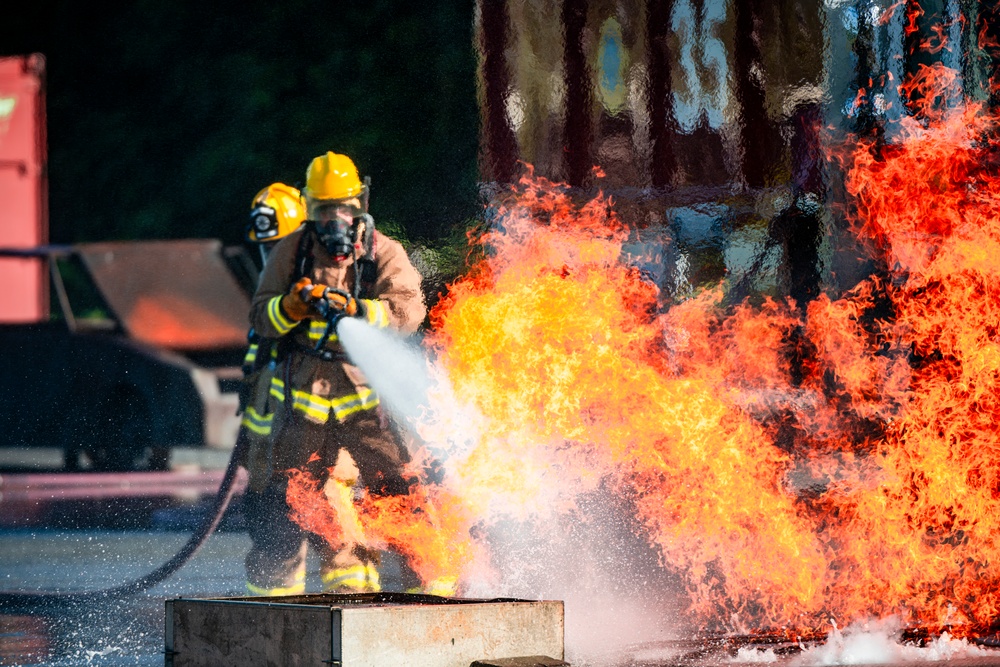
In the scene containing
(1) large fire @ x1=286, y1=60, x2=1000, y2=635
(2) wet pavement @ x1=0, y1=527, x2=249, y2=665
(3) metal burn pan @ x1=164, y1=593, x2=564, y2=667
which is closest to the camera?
(3) metal burn pan @ x1=164, y1=593, x2=564, y2=667

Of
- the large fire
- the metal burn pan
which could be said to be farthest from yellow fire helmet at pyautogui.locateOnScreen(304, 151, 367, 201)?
the metal burn pan

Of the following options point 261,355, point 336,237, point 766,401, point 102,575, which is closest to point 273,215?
point 336,237

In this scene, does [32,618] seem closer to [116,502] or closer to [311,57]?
[116,502]

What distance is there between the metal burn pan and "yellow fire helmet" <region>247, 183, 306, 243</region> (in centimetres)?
300

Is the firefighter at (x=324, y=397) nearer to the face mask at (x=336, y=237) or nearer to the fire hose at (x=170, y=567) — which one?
the face mask at (x=336, y=237)

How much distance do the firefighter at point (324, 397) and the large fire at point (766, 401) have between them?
0.22m

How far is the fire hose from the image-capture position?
625cm

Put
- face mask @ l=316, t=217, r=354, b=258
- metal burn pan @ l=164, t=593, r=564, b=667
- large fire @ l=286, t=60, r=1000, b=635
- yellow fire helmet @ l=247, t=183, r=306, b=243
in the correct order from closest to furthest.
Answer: metal burn pan @ l=164, t=593, r=564, b=667, face mask @ l=316, t=217, r=354, b=258, large fire @ l=286, t=60, r=1000, b=635, yellow fire helmet @ l=247, t=183, r=306, b=243

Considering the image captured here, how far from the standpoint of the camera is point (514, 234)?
256 inches

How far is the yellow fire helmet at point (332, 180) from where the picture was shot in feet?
20.7

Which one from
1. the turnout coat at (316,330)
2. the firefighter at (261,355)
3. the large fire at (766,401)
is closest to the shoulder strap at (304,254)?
the turnout coat at (316,330)

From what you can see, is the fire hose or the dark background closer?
the fire hose

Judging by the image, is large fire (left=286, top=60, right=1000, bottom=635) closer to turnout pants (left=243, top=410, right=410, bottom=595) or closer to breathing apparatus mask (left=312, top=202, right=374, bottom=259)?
turnout pants (left=243, top=410, right=410, bottom=595)

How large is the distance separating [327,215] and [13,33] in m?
2.10
